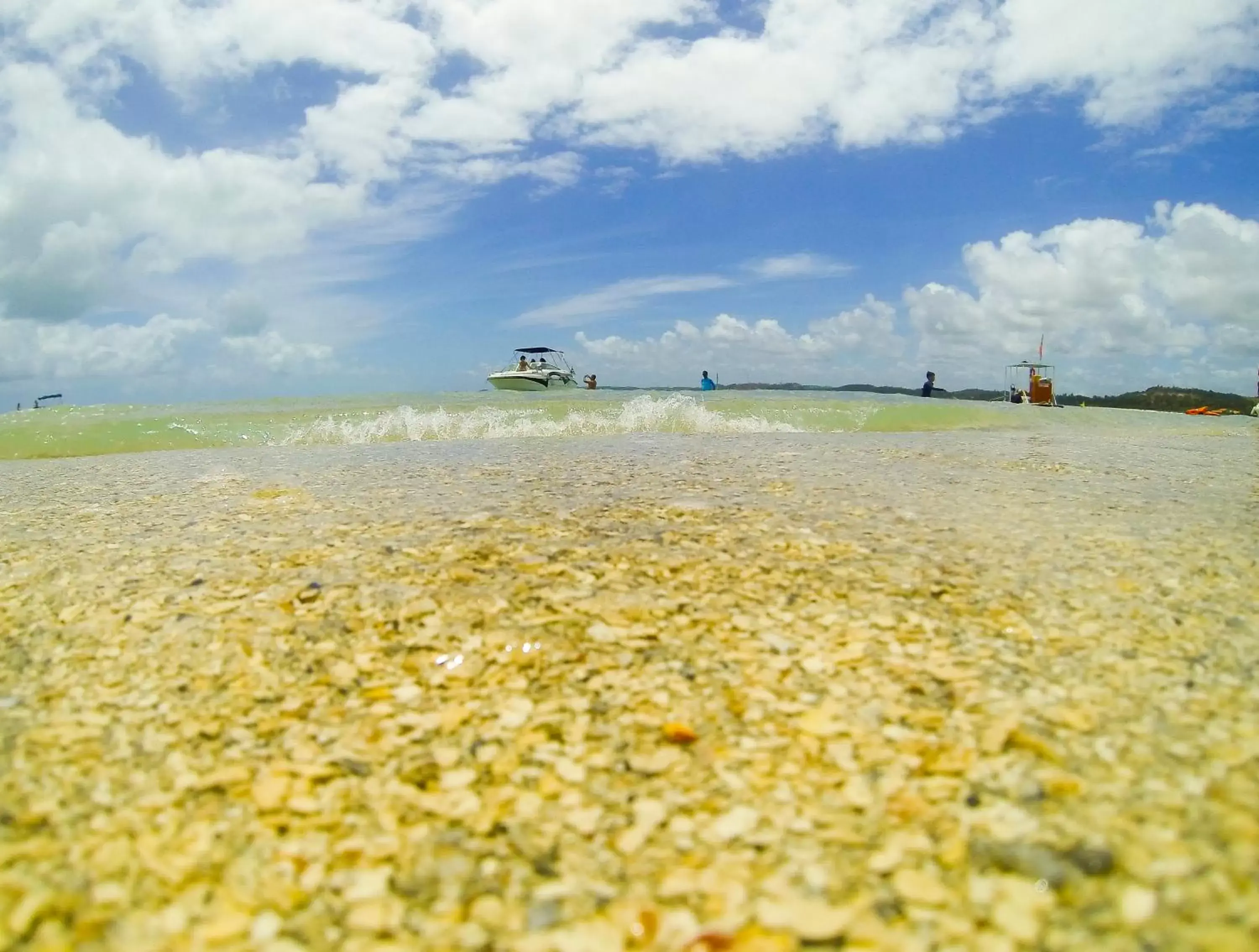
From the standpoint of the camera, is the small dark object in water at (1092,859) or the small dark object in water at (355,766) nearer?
the small dark object in water at (1092,859)

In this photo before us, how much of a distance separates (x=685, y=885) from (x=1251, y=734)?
2150mm

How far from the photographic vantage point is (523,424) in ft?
78.6

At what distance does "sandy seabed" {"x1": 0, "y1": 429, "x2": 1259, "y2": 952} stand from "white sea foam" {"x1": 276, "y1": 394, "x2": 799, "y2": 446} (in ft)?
48.2

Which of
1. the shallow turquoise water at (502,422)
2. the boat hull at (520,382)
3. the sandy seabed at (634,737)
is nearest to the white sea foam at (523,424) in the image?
the shallow turquoise water at (502,422)

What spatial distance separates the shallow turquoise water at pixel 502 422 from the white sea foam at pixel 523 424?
0.18 feet

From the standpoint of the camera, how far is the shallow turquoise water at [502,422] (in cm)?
1983

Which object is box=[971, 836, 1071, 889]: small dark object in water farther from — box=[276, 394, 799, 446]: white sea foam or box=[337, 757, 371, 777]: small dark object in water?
box=[276, 394, 799, 446]: white sea foam

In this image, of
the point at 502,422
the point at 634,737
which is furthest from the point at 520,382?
the point at 634,737

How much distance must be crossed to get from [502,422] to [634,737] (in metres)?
21.5

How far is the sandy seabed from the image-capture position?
2.14 metres

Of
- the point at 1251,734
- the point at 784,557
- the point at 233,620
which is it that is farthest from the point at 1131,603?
the point at 233,620

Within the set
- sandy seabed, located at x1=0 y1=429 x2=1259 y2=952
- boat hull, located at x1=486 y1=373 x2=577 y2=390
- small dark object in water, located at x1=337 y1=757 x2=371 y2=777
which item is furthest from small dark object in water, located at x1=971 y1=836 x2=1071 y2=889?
boat hull, located at x1=486 y1=373 x2=577 y2=390

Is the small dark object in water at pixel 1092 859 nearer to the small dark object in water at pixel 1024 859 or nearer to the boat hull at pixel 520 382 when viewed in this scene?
the small dark object in water at pixel 1024 859

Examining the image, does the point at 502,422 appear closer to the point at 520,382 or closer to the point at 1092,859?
the point at 1092,859
